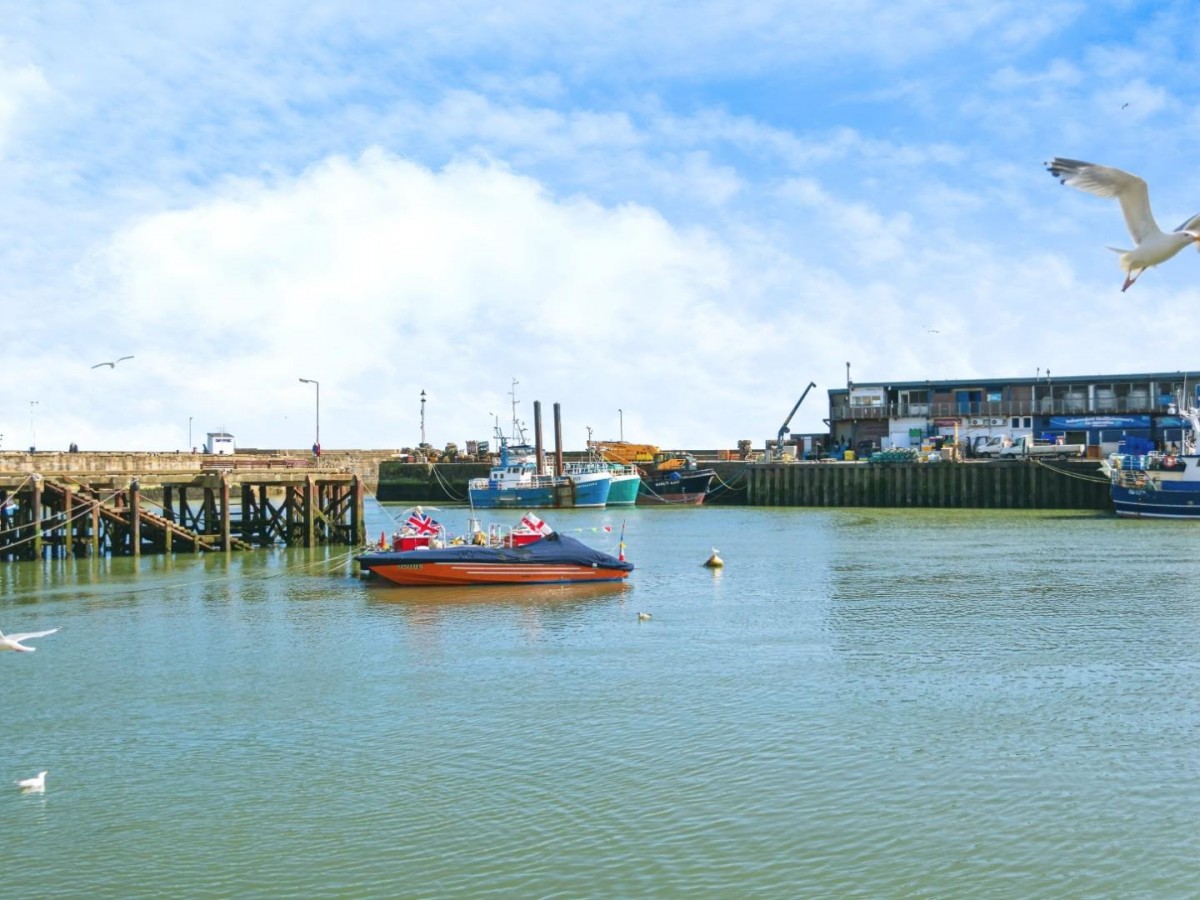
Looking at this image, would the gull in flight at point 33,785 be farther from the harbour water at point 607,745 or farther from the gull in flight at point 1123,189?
the gull in flight at point 1123,189

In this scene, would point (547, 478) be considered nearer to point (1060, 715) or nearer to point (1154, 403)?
point (1154, 403)

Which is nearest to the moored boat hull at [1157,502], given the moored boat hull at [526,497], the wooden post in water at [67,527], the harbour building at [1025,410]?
the harbour building at [1025,410]

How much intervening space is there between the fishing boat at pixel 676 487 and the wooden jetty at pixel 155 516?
118 ft

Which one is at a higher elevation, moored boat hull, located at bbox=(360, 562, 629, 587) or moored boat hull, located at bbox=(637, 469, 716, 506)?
moored boat hull, located at bbox=(637, 469, 716, 506)

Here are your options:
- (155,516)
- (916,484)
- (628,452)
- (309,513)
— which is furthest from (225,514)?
(628,452)

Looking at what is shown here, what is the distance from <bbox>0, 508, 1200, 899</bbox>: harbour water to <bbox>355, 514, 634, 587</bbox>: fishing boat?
1.56 metres

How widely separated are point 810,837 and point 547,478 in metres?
67.3

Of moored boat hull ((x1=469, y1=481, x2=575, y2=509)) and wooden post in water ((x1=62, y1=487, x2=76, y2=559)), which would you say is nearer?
wooden post in water ((x1=62, y1=487, x2=76, y2=559))

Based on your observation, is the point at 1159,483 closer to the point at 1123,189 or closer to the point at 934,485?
the point at 934,485

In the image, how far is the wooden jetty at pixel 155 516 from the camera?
41.3 metres

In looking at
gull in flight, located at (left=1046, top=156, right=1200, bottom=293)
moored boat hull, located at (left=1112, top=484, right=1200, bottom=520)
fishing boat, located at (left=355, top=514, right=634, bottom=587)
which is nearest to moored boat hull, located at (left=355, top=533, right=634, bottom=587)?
fishing boat, located at (left=355, top=514, right=634, bottom=587)

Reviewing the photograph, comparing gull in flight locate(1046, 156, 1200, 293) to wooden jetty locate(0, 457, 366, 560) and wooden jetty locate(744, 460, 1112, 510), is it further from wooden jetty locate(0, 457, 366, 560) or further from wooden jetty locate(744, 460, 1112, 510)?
wooden jetty locate(744, 460, 1112, 510)

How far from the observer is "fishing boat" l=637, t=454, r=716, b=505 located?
271 feet

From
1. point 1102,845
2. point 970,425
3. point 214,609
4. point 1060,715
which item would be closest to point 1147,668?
point 1060,715
